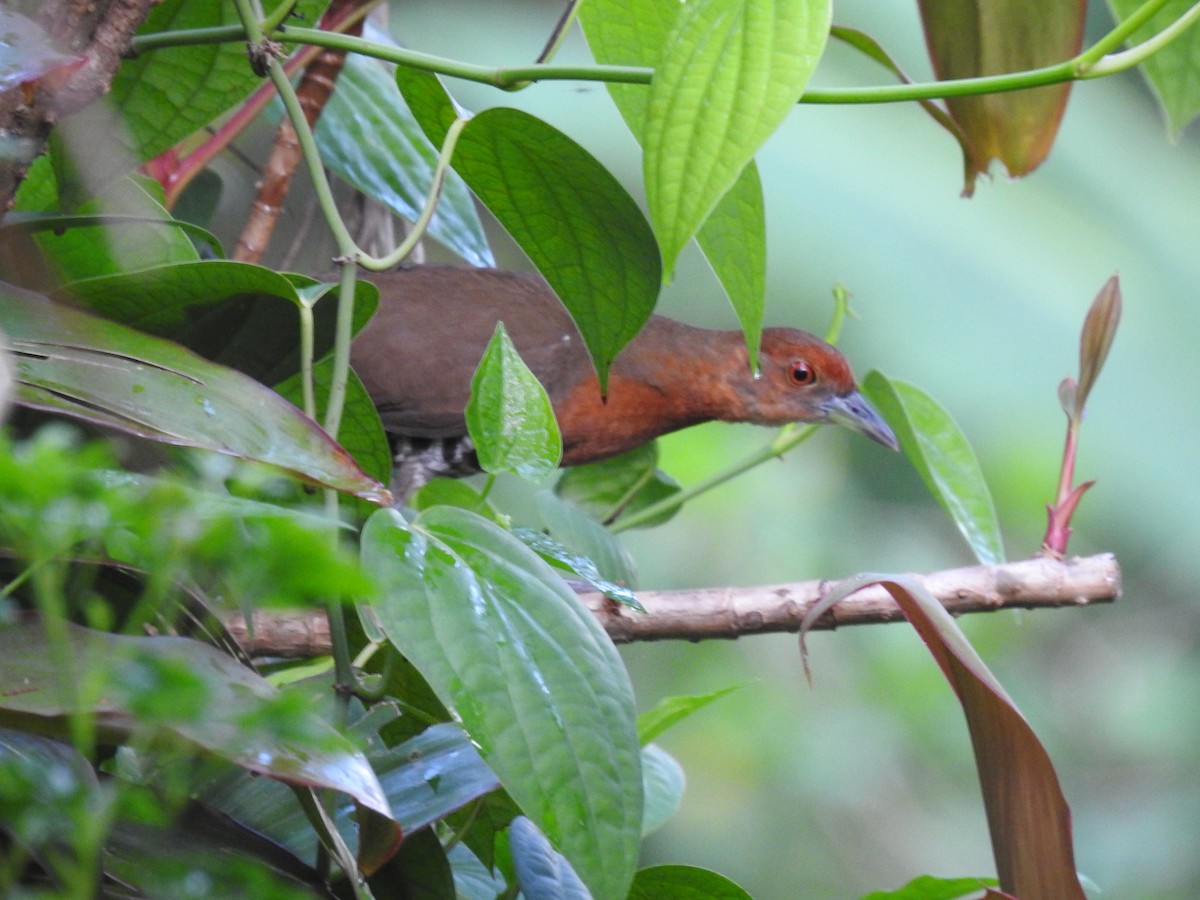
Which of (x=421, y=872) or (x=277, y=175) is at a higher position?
(x=277, y=175)

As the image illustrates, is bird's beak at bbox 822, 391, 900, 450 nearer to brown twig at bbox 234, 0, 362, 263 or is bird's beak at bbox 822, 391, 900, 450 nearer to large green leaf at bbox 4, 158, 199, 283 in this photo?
brown twig at bbox 234, 0, 362, 263

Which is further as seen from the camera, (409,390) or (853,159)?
(853,159)

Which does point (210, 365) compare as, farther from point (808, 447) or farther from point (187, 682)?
point (808, 447)

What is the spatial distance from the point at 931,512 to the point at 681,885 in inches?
85.0

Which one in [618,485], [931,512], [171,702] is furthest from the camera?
[931,512]

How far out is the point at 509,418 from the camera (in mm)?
678

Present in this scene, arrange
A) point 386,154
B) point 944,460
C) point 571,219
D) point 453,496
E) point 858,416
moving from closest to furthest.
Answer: point 571,219
point 453,496
point 944,460
point 386,154
point 858,416

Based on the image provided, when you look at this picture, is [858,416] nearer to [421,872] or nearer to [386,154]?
[386,154]

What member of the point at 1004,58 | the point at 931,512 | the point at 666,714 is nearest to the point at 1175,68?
the point at 1004,58

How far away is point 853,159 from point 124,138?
6.84 feet

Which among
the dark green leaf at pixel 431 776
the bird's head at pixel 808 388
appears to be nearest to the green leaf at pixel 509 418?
the dark green leaf at pixel 431 776

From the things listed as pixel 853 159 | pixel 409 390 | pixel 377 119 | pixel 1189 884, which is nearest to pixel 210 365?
pixel 377 119

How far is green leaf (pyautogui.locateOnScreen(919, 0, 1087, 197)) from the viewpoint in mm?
901

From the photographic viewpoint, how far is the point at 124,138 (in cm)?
79
